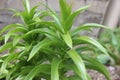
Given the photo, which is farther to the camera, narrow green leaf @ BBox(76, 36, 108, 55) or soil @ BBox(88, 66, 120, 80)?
soil @ BBox(88, 66, 120, 80)

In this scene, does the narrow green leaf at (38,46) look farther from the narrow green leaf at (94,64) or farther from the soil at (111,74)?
the soil at (111,74)

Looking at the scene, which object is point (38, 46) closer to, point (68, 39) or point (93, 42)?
point (68, 39)

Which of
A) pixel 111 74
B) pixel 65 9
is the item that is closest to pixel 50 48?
pixel 65 9

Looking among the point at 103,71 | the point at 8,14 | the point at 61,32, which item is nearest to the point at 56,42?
the point at 61,32

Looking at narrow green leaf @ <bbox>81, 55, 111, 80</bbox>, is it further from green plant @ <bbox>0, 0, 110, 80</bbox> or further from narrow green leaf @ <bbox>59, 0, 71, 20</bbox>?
narrow green leaf @ <bbox>59, 0, 71, 20</bbox>

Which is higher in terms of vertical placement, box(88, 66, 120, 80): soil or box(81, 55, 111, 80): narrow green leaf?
box(88, 66, 120, 80): soil

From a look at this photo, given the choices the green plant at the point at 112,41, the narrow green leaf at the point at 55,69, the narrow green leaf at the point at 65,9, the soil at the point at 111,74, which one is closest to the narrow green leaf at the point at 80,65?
the narrow green leaf at the point at 55,69

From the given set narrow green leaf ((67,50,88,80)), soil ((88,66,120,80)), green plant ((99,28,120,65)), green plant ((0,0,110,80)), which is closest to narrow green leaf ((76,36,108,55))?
green plant ((0,0,110,80))

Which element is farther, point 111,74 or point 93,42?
point 111,74
